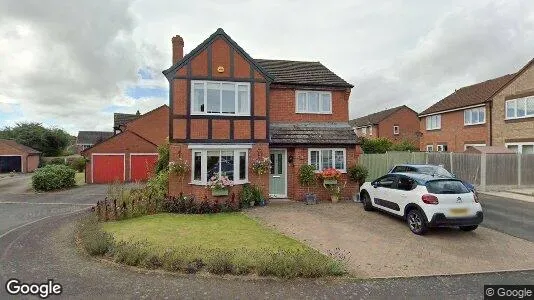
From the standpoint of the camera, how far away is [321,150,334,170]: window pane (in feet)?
53.1

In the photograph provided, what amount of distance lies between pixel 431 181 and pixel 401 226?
6.37ft

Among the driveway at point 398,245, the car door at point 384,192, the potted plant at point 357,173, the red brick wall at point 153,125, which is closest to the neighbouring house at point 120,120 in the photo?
the red brick wall at point 153,125

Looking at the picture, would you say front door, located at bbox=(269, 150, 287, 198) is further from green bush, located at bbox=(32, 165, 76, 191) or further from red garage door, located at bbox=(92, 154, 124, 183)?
red garage door, located at bbox=(92, 154, 124, 183)

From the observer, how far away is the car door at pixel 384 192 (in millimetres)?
11480

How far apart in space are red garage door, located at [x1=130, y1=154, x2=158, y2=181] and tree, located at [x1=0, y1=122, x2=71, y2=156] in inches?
1576

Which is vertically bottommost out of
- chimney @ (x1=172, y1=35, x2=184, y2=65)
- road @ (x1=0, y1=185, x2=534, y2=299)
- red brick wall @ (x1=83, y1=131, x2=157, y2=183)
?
road @ (x1=0, y1=185, x2=534, y2=299)

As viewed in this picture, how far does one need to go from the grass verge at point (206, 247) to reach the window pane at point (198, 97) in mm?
5002

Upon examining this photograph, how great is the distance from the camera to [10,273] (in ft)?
22.8

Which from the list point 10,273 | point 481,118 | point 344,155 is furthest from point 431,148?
point 10,273

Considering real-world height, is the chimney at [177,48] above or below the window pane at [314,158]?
above

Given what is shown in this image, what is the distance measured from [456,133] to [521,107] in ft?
21.1

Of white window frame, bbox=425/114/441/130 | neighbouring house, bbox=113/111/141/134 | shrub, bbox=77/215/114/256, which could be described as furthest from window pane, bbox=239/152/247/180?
neighbouring house, bbox=113/111/141/134

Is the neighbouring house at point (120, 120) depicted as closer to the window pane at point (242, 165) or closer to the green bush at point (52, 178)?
the green bush at point (52, 178)

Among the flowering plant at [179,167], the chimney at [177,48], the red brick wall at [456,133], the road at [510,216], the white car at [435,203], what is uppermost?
the chimney at [177,48]
